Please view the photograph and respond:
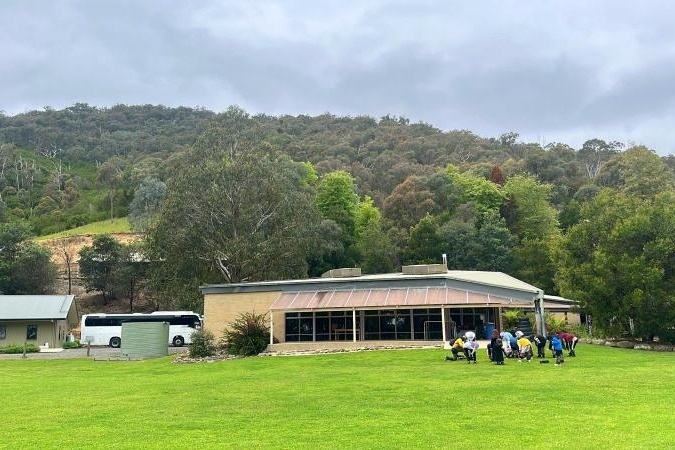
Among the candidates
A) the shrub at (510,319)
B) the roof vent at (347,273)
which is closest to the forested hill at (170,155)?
the roof vent at (347,273)

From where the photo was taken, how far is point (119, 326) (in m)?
46.4

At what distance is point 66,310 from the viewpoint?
148 ft

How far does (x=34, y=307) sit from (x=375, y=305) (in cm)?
2861

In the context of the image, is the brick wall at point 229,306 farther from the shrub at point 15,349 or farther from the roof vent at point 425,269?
the shrub at point 15,349

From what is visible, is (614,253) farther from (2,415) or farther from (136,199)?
(136,199)

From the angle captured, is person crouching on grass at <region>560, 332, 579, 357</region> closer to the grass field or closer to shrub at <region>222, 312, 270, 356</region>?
shrub at <region>222, 312, 270, 356</region>

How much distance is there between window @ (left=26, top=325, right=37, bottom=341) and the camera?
44312mm

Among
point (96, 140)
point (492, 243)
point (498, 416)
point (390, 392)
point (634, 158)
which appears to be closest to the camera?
point (498, 416)

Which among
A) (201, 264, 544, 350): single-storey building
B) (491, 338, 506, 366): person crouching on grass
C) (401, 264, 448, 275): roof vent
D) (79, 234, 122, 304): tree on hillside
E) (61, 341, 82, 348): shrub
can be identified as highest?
(79, 234, 122, 304): tree on hillside

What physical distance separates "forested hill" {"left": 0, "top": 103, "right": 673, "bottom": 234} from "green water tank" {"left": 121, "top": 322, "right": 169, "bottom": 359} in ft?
116

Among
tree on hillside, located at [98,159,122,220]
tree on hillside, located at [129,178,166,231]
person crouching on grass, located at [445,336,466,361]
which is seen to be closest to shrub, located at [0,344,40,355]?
person crouching on grass, located at [445,336,466,361]

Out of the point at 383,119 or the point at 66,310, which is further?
the point at 383,119

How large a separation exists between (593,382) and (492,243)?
44.5 meters

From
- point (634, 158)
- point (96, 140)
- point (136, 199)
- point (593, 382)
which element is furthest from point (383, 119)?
point (593, 382)
